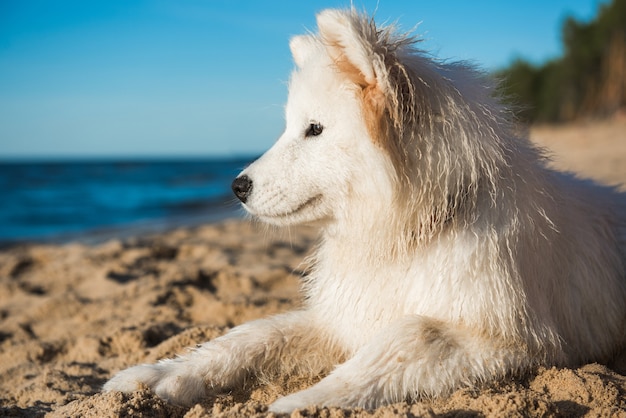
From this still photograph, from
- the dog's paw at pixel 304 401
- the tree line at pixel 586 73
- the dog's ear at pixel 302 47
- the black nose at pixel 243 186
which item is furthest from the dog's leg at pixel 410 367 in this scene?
the tree line at pixel 586 73

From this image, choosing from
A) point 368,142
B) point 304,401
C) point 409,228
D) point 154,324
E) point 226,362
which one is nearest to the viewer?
point 304,401

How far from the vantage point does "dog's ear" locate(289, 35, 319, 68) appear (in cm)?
301

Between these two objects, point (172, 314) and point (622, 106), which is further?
point (622, 106)

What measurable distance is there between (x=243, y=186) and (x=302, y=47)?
820 mm

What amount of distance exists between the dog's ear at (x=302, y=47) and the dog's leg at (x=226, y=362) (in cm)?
133

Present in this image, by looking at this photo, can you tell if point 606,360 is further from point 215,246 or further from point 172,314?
point 215,246

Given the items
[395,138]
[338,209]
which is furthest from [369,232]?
[395,138]

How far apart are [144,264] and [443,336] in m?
4.97

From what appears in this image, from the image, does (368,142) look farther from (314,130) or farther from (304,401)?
(304,401)

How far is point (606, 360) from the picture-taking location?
3166mm

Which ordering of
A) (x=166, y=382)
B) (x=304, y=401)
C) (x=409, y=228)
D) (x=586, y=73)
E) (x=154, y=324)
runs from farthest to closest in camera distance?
(x=586, y=73) → (x=154, y=324) → (x=166, y=382) → (x=409, y=228) → (x=304, y=401)

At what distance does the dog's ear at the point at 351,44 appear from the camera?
2436 mm

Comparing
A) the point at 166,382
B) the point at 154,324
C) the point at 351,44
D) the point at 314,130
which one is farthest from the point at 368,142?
the point at 154,324

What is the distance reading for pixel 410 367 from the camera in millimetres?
2490
